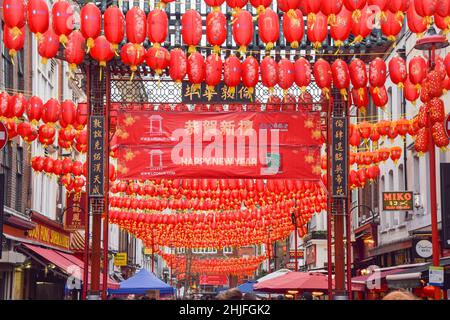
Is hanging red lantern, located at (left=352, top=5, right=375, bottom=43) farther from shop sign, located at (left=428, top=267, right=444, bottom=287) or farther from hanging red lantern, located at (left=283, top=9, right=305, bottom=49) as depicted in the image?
shop sign, located at (left=428, top=267, right=444, bottom=287)

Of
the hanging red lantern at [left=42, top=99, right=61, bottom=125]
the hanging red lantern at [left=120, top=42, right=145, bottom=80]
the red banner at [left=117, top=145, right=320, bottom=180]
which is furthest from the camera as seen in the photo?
the hanging red lantern at [left=42, top=99, right=61, bottom=125]

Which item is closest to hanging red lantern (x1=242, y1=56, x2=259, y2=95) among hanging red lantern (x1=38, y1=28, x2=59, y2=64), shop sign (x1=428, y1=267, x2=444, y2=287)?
hanging red lantern (x1=38, y1=28, x2=59, y2=64)

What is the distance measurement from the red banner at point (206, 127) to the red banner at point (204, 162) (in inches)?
8.6

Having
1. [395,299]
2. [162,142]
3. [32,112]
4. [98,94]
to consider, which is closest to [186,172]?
[162,142]

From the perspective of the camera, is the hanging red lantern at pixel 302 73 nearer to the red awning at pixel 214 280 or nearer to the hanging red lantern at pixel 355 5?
the hanging red lantern at pixel 355 5

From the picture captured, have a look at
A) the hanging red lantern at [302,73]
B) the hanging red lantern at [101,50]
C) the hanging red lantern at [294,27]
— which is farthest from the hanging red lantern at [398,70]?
the hanging red lantern at [101,50]

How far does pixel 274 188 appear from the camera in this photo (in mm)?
28547

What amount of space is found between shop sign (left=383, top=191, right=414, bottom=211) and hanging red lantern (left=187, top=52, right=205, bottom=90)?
601 inches

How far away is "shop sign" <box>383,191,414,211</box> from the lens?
98.3 ft

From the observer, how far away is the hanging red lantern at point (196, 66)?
16359mm

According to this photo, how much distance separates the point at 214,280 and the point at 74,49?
101m

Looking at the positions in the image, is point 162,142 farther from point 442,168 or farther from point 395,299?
point 395,299

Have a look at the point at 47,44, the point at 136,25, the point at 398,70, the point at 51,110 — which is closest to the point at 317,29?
the point at 398,70

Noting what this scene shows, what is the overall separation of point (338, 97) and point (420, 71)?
79.2 inches
